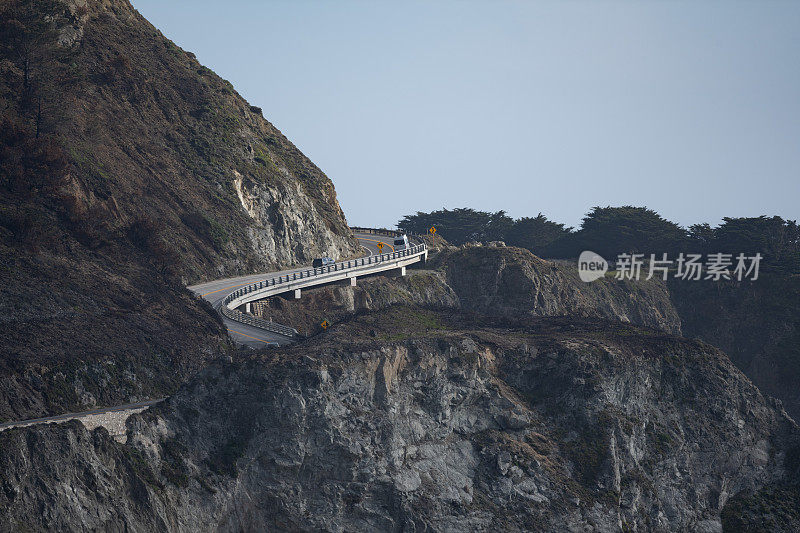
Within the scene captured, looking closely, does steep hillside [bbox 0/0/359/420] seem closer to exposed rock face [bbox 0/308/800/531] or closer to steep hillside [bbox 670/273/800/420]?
exposed rock face [bbox 0/308/800/531]

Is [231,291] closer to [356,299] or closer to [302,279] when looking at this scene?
[302,279]

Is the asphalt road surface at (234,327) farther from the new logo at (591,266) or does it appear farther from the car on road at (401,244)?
the new logo at (591,266)

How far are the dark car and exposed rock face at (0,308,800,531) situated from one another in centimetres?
2994

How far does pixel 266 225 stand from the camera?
366 feet

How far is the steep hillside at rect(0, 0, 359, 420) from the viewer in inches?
2623

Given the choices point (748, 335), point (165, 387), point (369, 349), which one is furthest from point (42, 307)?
point (748, 335)

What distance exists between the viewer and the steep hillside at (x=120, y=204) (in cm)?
6662

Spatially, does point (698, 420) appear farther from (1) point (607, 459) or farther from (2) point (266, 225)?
(2) point (266, 225)

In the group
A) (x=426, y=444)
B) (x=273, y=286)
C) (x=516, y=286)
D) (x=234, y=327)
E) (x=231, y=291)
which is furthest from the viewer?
(x=516, y=286)

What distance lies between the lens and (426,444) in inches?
2446

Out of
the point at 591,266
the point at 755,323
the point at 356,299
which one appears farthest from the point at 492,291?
the point at 755,323

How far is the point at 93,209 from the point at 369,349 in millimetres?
38011

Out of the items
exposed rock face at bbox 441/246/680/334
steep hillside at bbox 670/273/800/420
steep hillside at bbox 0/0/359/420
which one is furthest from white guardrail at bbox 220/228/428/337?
steep hillside at bbox 670/273/800/420

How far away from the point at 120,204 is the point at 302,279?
66.1ft
